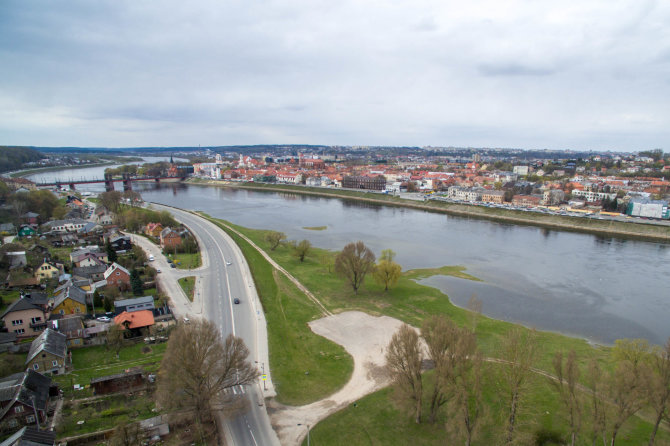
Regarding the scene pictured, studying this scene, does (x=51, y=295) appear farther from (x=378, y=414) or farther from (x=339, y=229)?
(x=339, y=229)

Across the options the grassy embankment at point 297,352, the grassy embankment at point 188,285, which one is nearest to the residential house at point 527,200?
the grassy embankment at point 297,352

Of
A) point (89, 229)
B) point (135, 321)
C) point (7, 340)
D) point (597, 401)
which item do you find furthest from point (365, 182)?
point (597, 401)

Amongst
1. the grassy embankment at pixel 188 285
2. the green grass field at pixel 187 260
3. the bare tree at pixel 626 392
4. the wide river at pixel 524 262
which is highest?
the bare tree at pixel 626 392

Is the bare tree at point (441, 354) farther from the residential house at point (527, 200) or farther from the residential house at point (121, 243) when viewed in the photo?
the residential house at point (527, 200)

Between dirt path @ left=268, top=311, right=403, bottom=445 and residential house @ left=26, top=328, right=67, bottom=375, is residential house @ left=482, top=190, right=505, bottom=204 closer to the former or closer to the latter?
dirt path @ left=268, top=311, right=403, bottom=445

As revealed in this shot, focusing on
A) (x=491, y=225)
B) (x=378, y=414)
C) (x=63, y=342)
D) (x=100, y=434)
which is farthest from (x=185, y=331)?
(x=491, y=225)

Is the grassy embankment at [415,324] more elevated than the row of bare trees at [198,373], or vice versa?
the row of bare trees at [198,373]

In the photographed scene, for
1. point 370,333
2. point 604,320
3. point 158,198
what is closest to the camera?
point 370,333
